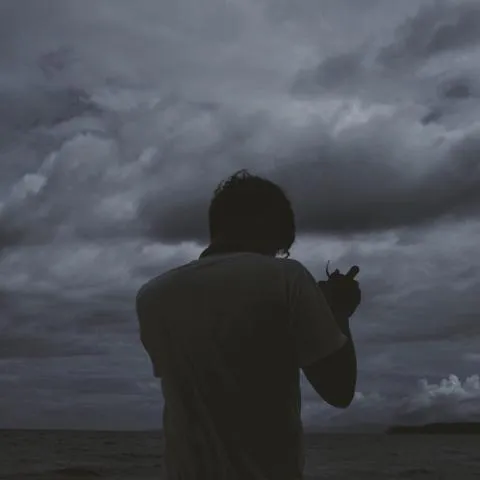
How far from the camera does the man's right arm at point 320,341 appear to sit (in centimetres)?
215

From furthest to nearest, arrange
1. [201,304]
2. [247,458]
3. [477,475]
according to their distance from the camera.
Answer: [477,475]
[201,304]
[247,458]

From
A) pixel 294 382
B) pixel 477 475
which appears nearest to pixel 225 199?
pixel 294 382

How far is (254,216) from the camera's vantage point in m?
2.37

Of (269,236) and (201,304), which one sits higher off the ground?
(269,236)

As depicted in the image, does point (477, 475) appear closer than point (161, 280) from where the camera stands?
No

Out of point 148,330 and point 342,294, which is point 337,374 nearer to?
point 342,294

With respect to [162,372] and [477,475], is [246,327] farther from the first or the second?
[477,475]

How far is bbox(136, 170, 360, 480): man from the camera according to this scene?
7.09 feet

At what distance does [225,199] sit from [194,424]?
612mm

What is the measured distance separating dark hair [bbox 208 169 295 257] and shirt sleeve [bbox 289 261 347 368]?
0.22 metres

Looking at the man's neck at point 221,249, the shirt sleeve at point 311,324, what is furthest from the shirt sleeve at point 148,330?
the shirt sleeve at point 311,324

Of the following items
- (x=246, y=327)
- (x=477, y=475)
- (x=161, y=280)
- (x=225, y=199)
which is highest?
(x=225, y=199)

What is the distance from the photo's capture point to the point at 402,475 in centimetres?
4012

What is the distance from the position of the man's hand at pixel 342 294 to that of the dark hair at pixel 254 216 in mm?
152
